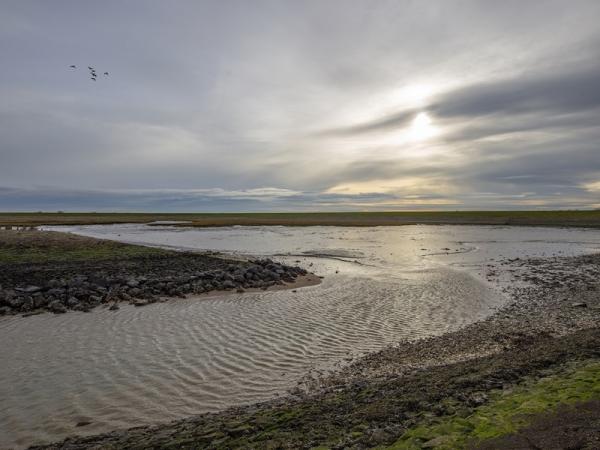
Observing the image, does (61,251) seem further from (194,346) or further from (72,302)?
(194,346)

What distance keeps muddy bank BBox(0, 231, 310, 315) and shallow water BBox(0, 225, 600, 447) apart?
1.46 metres

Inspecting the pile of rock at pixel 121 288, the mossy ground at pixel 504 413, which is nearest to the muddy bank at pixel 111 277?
the pile of rock at pixel 121 288

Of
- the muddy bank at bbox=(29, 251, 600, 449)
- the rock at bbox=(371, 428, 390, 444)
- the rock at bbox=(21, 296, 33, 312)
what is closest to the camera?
the rock at bbox=(371, 428, 390, 444)

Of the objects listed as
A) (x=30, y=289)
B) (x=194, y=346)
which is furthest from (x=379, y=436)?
(x=30, y=289)

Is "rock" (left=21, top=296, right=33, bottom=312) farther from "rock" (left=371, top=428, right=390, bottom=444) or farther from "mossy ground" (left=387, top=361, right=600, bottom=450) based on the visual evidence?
"mossy ground" (left=387, top=361, right=600, bottom=450)

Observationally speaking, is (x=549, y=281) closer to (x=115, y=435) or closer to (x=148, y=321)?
(x=148, y=321)

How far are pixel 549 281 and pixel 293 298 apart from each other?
1506 centimetres

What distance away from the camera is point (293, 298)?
19.5m

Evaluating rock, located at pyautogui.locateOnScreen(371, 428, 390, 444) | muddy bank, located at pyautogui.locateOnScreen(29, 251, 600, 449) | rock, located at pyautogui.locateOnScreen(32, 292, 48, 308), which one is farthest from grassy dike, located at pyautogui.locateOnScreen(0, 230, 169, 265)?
rock, located at pyautogui.locateOnScreen(371, 428, 390, 444)

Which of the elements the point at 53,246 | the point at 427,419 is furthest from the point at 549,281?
the point at 53,246

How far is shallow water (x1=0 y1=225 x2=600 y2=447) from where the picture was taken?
27.7 feet

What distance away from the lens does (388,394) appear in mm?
7645

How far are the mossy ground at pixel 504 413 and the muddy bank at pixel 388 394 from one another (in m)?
0.23

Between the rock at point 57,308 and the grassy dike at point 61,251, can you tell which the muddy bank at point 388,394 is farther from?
the grassy dike at point 61,251
